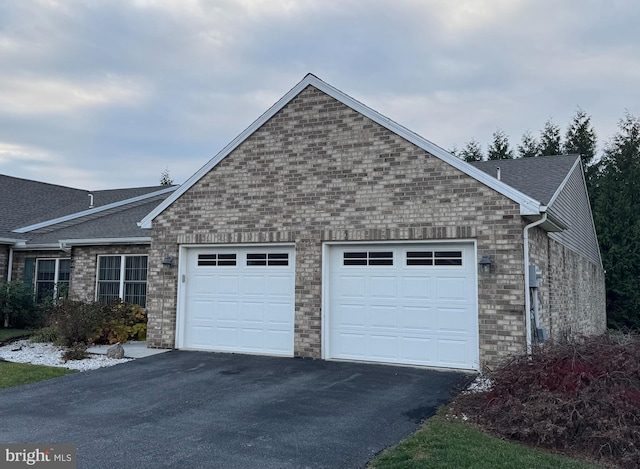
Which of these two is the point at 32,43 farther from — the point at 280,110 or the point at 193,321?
the point at 193,321

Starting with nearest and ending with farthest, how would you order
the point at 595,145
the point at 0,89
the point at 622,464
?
the point at 622,464
the point at 0,89
the point at 595,145

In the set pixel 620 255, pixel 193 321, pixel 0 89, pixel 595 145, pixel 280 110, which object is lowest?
pixel 193 321

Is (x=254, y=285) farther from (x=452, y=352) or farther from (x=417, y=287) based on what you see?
(x=452, y=352)

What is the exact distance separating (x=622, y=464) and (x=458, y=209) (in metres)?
5.27

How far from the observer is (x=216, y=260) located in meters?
11.9

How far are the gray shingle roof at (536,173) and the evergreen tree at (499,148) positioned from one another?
16016mm

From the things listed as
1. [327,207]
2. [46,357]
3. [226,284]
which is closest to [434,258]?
[327,207]

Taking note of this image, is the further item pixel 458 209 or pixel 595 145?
pixel 595 145

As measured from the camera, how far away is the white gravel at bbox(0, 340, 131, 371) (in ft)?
34.1

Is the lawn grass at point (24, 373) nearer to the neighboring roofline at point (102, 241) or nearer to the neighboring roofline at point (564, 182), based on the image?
the neighboring roofline at point (102, 241)

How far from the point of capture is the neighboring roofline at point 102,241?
14.4 m

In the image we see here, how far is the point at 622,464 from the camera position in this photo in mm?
5320

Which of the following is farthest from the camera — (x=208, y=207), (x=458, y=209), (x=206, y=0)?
(x=208, y=207)

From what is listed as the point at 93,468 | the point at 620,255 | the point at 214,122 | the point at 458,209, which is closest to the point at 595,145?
Result: the point at 620,255
